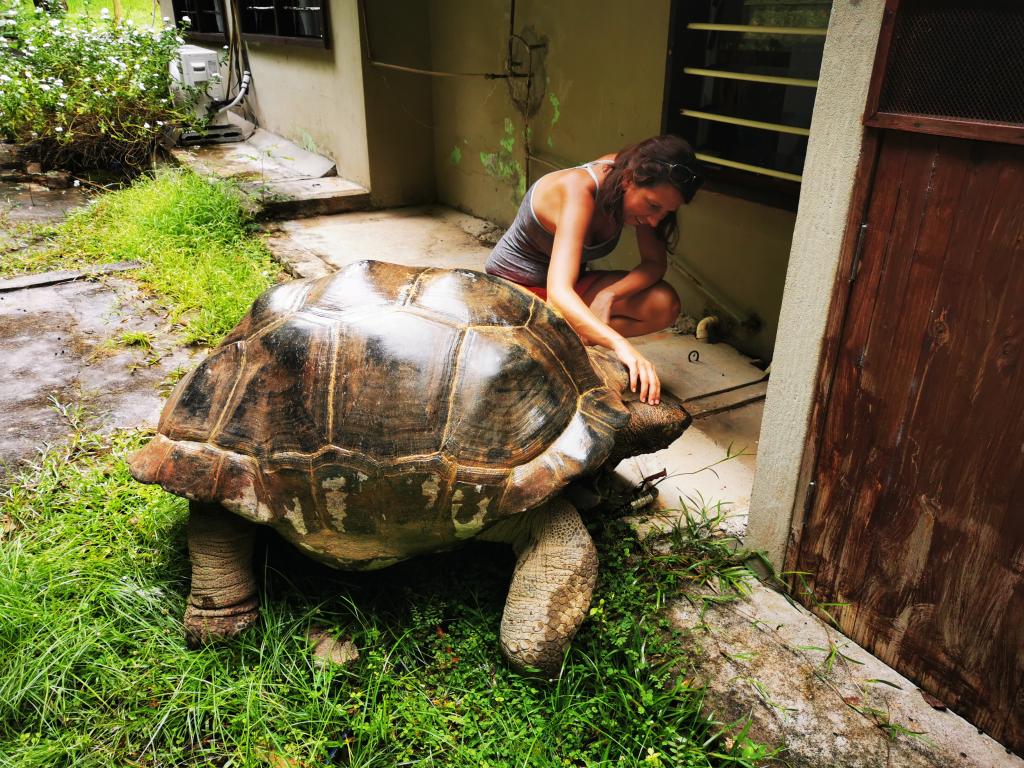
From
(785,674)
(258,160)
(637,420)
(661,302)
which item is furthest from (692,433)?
(258,160)

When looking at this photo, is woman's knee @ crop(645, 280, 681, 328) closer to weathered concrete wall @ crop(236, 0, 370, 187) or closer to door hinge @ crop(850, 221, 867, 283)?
door hinge @ crop(850, 221, 867, 283)

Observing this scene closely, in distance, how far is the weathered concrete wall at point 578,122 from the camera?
4.27m

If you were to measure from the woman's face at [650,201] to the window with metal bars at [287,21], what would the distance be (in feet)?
17.7

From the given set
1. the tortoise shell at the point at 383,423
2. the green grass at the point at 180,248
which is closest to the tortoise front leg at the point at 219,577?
the tortoise shell at the point at 383,423

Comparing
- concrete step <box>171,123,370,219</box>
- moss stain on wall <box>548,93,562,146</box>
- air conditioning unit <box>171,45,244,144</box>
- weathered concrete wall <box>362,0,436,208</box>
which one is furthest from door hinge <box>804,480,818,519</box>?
air conditioning unit <box>171,45,244,144</box>

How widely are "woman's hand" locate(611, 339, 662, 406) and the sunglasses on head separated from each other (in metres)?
0.73

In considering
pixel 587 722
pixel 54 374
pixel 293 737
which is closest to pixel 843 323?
pixel 587 722

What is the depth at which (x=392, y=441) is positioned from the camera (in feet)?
7.45

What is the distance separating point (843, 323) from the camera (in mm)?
2121

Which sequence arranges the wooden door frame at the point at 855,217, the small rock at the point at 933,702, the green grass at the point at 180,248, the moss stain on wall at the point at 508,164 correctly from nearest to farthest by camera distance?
1. the wooden door frame at the point at 855,217
2. the small rock at the point at 933,702
3. the green grass at the point at 180,248
4. the moss stain on wall at the point at 508,164

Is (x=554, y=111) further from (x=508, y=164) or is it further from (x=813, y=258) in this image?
(x=813, y=258)

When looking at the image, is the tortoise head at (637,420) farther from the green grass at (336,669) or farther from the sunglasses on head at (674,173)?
the sunglasses on head at (674,173)

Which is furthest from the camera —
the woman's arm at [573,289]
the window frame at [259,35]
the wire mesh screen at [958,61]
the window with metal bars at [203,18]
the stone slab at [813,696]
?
the window with metal bars at [203,18]

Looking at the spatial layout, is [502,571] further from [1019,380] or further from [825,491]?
[1019,380]
